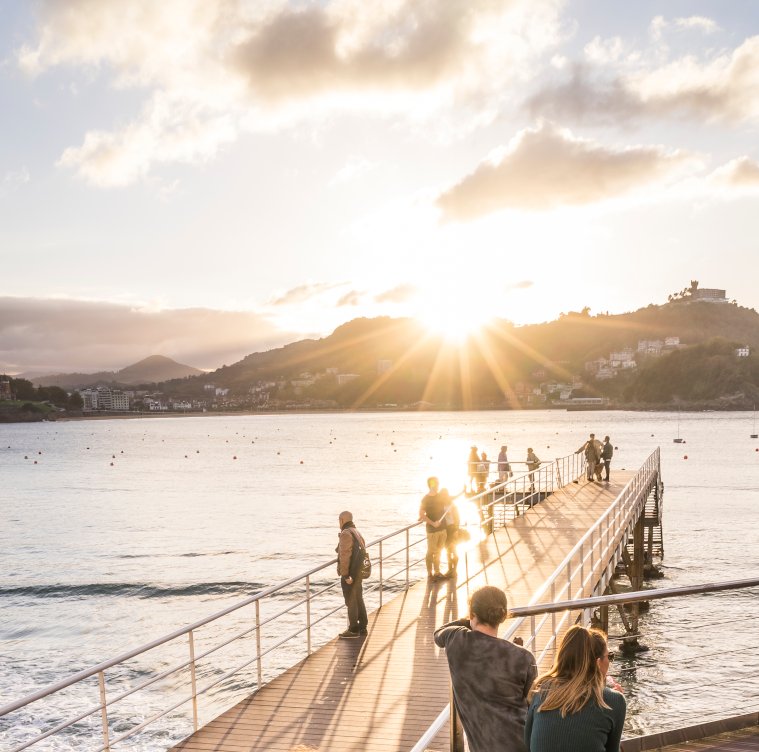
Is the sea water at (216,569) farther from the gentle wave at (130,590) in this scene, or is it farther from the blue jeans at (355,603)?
the blue jeans at (355,603)

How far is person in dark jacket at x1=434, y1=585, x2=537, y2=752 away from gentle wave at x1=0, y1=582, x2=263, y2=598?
24.0 metres

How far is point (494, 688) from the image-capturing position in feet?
13.5

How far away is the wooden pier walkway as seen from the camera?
24.5 feet

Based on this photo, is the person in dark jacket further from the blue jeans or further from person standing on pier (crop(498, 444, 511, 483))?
person standing on pier (crop(498, 444, 511, 483))

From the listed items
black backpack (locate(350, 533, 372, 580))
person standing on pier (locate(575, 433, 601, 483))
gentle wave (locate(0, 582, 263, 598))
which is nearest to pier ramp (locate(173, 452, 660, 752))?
black backpack (locate(350, 533, 372, 580))

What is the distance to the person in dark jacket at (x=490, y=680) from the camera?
411 cm

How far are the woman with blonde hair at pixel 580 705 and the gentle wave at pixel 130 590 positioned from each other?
24974 millimetres

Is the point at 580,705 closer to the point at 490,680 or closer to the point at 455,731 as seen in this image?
the point at 490,680

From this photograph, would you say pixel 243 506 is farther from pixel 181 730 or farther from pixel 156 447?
pixel 156 447

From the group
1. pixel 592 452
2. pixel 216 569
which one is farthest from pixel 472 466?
pixel 216 569

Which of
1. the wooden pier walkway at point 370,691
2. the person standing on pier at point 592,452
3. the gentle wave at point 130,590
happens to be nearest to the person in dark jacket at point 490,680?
the wooden pier walkway at point 370,691

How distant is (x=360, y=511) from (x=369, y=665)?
39436 mm

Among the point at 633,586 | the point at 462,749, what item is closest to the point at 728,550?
the point at 633,586

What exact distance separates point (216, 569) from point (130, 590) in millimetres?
4227
